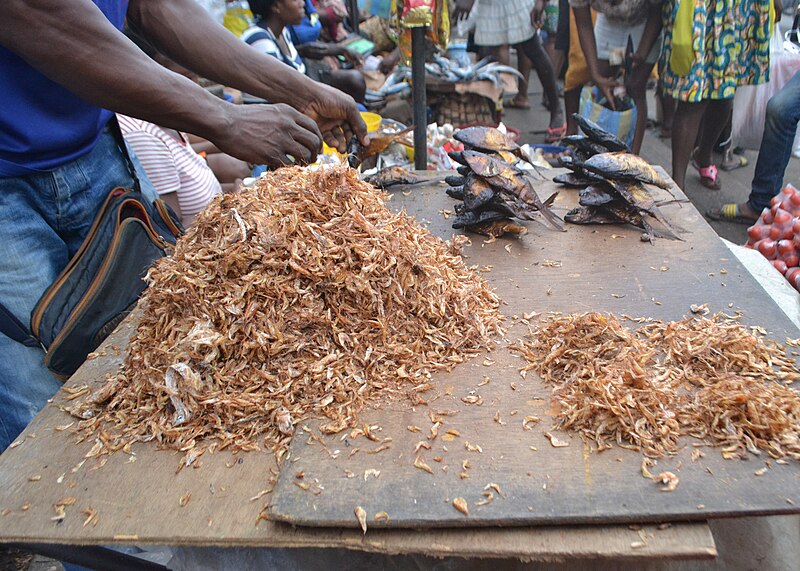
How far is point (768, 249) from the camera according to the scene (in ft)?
9.53

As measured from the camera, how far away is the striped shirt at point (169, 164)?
9.56 ft

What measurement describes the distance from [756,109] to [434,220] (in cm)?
331

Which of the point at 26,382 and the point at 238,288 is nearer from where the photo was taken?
the point at 238,288

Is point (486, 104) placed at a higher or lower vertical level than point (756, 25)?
lower

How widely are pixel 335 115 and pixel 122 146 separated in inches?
30.5

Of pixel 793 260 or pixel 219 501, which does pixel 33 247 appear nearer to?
pixel 219 501

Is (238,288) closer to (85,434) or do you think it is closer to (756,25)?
(85,434)

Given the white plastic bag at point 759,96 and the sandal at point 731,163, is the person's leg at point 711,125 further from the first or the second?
the sandal at point 731,163

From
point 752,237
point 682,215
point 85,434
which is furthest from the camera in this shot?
point 752,237

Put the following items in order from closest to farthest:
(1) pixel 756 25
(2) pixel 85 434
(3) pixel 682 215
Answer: (2) pixel 85 434 → (3) pixel 682 215 → (1) pixel 756 25

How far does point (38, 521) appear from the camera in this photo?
3.74ft

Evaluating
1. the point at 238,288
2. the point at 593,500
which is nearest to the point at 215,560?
the point at 238,288

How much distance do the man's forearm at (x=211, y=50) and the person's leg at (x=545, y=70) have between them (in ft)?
15.4

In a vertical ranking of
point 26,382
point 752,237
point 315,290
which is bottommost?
point 752,237
